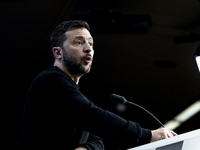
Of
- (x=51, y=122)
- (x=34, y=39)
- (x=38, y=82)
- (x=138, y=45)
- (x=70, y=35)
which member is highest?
(x=138, y=45)

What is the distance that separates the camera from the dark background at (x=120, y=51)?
9.64ft

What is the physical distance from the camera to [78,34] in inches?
56.7

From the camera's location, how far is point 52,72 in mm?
1199

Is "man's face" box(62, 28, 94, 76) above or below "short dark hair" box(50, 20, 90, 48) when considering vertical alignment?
below

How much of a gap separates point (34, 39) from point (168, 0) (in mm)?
1473

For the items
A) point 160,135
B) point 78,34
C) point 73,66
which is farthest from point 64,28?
point 160,135

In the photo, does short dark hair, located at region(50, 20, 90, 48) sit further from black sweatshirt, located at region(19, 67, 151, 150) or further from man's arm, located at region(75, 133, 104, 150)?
man's arm, located at region(75, 133, 104, 150)

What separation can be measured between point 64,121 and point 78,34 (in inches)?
19.0

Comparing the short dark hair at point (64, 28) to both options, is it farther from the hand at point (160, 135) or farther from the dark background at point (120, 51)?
the dark background at point (120, 51)

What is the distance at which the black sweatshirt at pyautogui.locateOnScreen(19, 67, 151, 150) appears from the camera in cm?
105

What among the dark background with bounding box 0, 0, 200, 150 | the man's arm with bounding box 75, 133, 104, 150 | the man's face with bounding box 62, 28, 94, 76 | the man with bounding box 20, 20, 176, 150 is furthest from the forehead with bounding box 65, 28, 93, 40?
the dark background with bounding box 0, 0, 200, 150

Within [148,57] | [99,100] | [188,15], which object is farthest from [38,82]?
[99,100]

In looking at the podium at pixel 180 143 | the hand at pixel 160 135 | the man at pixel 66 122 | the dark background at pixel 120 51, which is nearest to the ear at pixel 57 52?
the man at pixel 66 122

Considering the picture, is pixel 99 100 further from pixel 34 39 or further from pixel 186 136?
pixel 186 136
